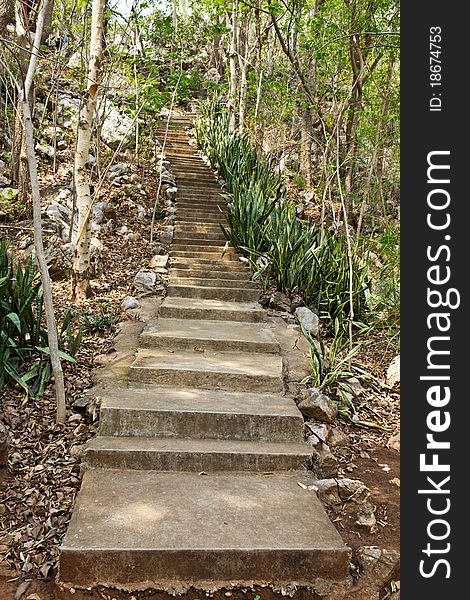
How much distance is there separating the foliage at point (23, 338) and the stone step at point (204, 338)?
634 millimetres

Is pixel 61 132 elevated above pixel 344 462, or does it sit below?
above

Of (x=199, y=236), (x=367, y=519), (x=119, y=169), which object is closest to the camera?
(x=367, y=519)

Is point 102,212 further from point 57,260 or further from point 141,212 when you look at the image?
point 57,260

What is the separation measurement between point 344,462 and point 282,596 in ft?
3.79

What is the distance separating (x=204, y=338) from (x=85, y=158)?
7.54ft

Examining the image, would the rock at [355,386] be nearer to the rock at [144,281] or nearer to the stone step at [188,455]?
the stone step at [188,455]

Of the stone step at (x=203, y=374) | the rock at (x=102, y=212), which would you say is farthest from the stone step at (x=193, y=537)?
the rock at (x=102, y=212)

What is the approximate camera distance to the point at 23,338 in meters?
3.35

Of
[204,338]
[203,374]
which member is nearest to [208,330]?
[204,338]

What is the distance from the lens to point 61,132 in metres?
9.27

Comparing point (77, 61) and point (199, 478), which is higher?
point (77, 61)

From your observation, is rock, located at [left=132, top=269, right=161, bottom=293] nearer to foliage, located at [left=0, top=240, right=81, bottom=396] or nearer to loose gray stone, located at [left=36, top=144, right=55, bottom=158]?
foliage, located at [left=0, top=240, right=81, bottom=396]

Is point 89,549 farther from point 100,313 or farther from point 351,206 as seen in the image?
point 351,206

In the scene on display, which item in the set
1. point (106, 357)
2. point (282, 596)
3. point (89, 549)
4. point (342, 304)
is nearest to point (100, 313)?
point (106, 357)
